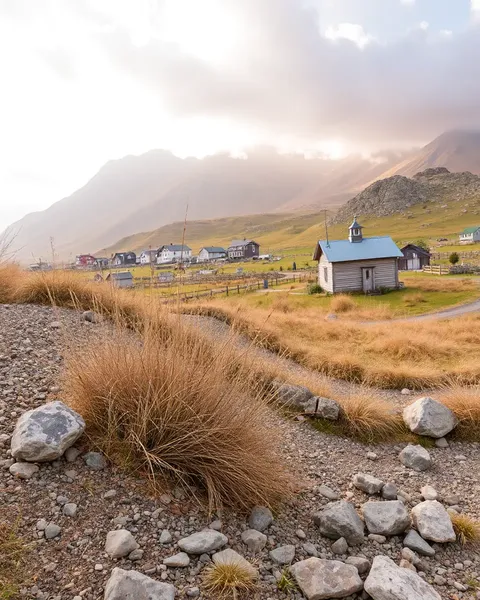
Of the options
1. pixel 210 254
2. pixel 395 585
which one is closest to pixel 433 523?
pixel 395 585

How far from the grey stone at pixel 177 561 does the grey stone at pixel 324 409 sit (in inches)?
181

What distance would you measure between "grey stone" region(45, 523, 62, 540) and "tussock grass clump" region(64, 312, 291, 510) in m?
0.78

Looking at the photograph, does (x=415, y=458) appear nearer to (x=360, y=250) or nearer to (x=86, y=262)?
(x=86, y=262)

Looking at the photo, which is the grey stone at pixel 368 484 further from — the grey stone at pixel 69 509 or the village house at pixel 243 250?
the village house at pixel 243 250

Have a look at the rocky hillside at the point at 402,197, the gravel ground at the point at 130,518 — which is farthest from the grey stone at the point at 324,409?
the rocky hillside at the point at 402,197

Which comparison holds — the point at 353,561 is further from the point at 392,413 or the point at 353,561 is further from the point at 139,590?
the point at 392,413

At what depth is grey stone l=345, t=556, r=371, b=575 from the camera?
10.7 ft

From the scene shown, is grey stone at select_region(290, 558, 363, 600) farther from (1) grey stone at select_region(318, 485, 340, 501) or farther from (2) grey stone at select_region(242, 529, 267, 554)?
(1) grey stone at select_region(318, 485, 340, 501)

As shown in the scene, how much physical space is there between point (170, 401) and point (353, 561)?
2.07 meters

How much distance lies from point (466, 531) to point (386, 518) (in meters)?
0.82

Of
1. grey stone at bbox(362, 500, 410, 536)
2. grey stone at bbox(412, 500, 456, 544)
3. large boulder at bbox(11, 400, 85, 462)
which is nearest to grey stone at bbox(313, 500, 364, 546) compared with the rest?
grey stone at bbox(362, 500, 410, 536)

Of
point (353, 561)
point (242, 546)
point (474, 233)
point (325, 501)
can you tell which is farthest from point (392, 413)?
point (474, 233)

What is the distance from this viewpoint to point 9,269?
10.4 meters

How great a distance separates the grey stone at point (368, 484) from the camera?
4617 mm
